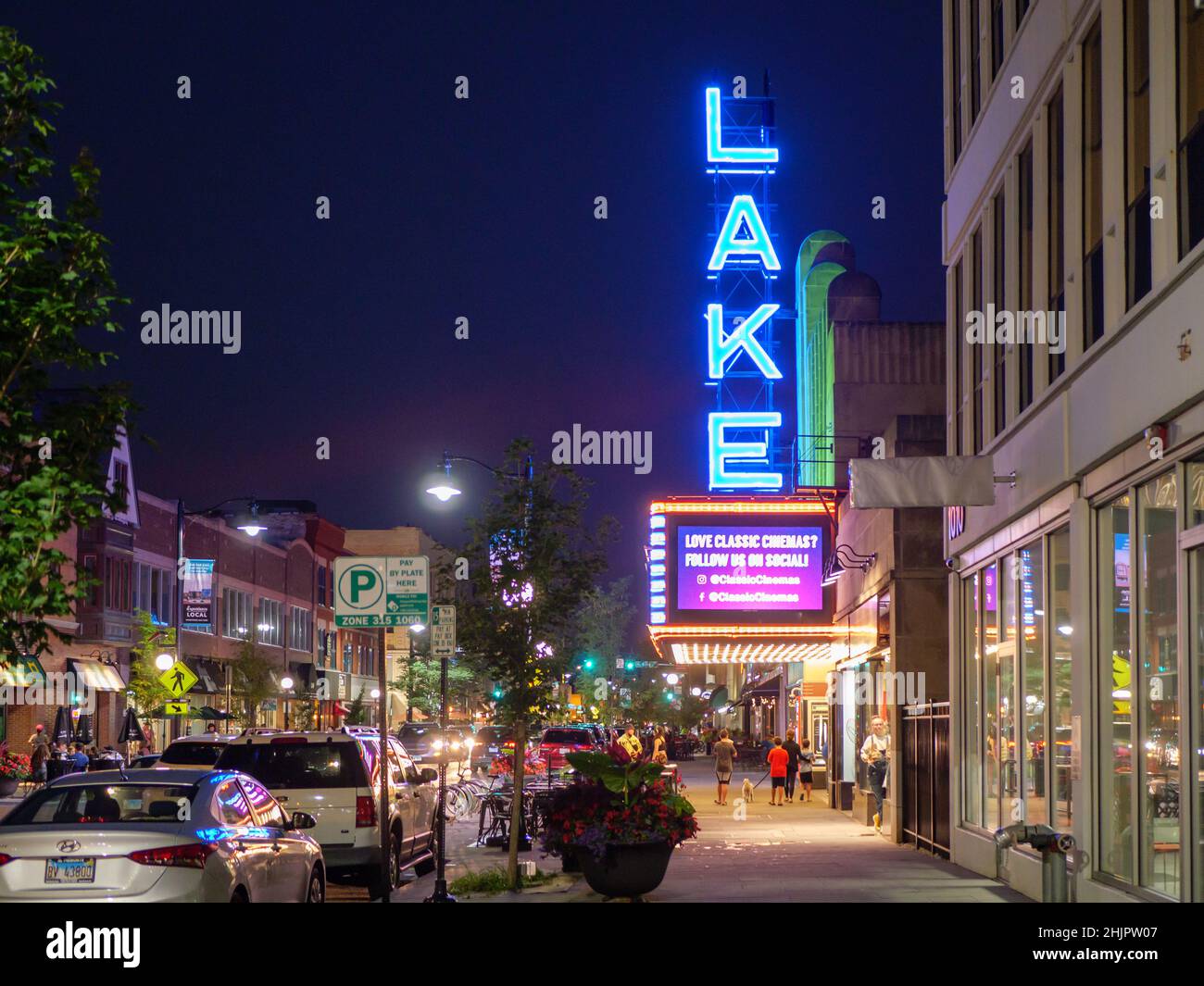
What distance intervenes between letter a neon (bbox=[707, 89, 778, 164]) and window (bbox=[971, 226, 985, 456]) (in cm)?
2460

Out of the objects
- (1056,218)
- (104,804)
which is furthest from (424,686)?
(104,804)

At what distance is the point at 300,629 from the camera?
265 ft

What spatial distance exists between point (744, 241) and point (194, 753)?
28.2 m


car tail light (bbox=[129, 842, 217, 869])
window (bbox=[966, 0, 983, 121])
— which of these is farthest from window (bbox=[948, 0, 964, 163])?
car tail light (bbox=[129, 842, 217, 869])

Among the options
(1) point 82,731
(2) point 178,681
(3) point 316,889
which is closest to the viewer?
(3) point 316,889

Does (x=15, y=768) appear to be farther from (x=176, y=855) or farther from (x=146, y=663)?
(x=176, y=855)

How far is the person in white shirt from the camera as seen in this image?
95.9 ft

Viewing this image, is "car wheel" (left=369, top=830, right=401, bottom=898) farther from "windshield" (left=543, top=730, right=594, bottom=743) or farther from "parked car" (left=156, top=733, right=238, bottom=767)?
"windshield" (left=543, top=730, right=594, bottom=743)

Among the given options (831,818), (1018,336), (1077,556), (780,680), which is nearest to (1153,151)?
(1077,556)

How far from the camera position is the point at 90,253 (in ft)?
38.0

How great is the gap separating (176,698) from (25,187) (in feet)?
92.9
